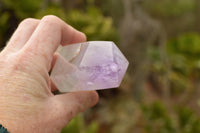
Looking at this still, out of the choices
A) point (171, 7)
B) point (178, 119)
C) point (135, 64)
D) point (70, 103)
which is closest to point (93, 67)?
point (70, 103)

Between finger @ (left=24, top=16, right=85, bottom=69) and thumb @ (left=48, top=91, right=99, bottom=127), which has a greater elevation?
finger @ (left=24, top=16, right=85, bottom=69)

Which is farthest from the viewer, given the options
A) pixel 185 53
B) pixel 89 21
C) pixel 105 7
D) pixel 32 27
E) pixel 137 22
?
pixel 105 7

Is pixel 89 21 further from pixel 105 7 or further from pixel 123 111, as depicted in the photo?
pixel 105 7

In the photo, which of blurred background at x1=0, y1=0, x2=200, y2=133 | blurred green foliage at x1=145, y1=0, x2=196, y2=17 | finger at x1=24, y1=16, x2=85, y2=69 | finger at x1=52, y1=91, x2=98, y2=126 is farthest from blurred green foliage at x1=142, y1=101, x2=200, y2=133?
blurred green foliage at x1=145, y1=0, x2=196, y2=17

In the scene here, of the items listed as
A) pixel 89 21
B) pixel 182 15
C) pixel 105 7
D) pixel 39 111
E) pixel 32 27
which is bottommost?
pixel 182 15

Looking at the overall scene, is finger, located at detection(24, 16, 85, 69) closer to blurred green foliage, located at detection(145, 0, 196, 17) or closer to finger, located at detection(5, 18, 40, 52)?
finger, located at detection(5, 18, 40, 52)

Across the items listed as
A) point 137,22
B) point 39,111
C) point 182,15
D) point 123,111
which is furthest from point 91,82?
point 182,15
